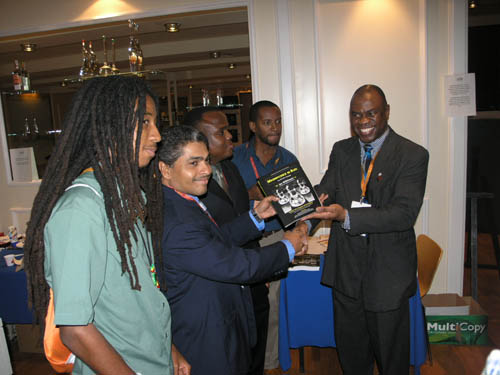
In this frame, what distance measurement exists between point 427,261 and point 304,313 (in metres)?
1.13

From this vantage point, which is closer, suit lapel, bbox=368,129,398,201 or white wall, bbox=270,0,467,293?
suit lapel, bbox=368,129,398,201

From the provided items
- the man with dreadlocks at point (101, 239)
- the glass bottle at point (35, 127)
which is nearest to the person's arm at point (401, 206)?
the man with dreadlocks at point (101, 239)

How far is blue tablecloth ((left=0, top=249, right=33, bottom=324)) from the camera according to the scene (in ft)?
9.69

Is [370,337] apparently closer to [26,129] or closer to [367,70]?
[367,70]

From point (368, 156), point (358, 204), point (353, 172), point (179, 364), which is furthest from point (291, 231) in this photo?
point (179, 364)

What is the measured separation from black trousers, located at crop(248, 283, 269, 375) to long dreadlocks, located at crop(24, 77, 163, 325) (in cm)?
127

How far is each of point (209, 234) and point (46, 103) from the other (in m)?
4.24

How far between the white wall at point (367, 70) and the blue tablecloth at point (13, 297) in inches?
108

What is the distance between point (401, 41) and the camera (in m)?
3.57

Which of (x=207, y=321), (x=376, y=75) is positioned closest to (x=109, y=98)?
(x=207, y=321)

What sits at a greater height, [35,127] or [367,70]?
[367,70]

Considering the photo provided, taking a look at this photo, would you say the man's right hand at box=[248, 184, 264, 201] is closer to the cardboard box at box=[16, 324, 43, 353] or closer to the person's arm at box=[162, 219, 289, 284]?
the person's arm at box=[162, 219, 289, 284]

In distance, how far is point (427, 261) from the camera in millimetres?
2996

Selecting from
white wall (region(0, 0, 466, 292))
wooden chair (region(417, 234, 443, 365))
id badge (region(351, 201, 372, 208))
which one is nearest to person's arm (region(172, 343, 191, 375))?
id badge (region(351, 201, 372, 208))
